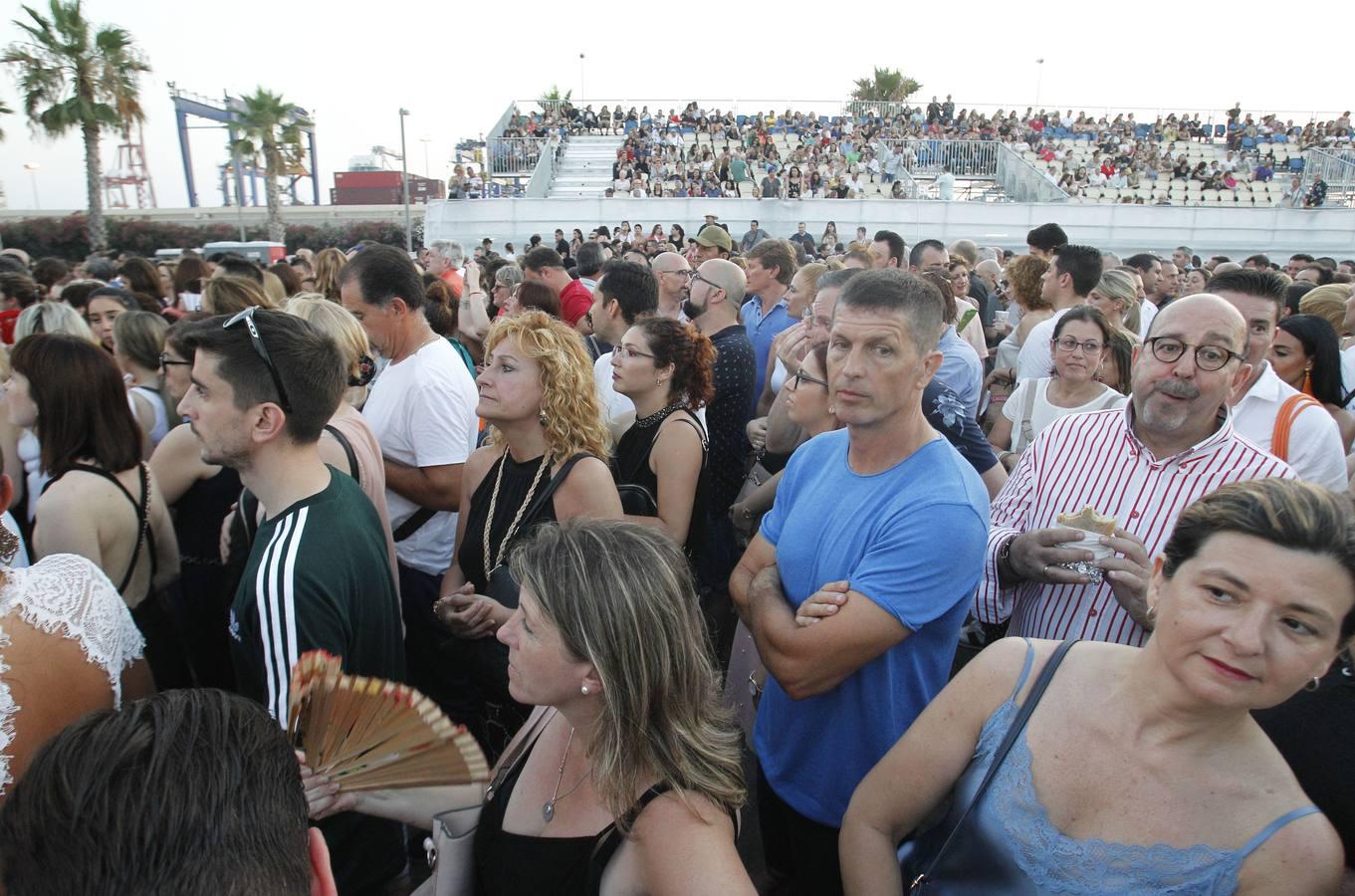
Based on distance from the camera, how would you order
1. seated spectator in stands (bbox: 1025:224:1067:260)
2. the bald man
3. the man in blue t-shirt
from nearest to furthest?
the man in blue t-shirt < the bald man < seated spectator in stands (bbox: 1025:224:1067:260)

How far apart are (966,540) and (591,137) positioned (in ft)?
100.0

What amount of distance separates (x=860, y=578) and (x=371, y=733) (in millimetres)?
1205

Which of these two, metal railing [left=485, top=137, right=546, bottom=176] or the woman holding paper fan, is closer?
the woman holding paper fan

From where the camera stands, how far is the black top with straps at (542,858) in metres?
1.56

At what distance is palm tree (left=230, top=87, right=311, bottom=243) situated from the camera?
115ft

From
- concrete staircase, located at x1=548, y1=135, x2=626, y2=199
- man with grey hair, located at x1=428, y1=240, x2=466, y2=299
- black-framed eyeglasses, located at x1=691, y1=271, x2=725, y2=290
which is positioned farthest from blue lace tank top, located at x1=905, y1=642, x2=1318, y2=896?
concrete staircase, located at x1=548, y1=135, x2=626, y2=199

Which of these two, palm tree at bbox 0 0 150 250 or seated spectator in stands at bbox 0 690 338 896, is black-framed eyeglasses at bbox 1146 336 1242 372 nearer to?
seated spectator in stands at bbox 0 690 338 896

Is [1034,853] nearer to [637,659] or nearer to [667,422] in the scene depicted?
[637,659]

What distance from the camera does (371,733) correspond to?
5.65 ft

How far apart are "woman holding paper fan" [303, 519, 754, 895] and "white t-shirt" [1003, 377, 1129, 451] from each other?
3027mm

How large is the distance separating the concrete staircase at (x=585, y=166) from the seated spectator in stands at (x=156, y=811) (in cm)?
2405

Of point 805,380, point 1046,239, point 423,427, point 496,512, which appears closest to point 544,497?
point 496,512

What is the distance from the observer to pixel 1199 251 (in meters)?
21.3

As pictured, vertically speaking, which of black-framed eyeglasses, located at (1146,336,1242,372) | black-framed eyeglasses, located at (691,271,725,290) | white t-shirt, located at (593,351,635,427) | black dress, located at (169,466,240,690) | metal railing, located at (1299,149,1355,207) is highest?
metal railing, located at (1299,149,1355,207)
